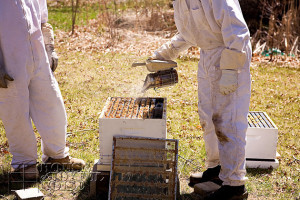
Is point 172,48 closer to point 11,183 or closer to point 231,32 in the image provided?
point 231,32

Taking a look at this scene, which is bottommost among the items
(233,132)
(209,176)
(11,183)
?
(11,183)

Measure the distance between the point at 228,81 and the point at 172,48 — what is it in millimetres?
844

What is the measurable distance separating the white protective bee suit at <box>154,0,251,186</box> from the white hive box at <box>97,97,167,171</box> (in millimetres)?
451

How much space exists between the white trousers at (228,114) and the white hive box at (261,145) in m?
0.85

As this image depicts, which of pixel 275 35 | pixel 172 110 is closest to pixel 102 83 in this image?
pixel 172 110

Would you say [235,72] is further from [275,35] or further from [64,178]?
[275,35]

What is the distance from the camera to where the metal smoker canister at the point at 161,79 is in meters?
3.38

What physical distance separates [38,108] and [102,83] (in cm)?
321

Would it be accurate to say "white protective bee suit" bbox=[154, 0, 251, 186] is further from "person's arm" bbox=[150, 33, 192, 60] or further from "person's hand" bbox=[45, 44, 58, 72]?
"person's hand" bbox=[45, 44, 58, 72]

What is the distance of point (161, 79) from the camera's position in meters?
3.38

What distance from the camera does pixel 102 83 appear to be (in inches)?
261

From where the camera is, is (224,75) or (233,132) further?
(233,132)

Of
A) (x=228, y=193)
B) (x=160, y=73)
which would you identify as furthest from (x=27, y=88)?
(x=228, y=193)

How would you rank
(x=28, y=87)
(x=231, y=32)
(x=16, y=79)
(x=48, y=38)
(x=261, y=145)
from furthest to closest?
(x=261, y=145), (x=48, y=38), (x=28, y=87), (x=16, y=79), (x=231, y=32)
